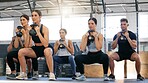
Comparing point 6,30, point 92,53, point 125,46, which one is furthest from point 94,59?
point 6,30

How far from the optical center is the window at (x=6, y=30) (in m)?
11.3

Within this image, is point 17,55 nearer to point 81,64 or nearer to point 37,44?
point 37,44

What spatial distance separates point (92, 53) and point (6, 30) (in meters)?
8.80

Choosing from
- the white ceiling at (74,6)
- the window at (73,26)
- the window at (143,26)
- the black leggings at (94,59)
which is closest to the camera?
the black leggings at (94,59)

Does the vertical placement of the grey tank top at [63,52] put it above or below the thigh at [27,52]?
below

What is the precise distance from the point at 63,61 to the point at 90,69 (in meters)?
1.41

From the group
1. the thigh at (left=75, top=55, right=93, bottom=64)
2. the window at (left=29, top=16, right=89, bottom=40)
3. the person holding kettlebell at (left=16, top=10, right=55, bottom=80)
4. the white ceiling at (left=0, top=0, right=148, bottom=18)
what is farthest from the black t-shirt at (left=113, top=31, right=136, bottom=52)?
the window at (left=29, top=16, right=89, bottom=40)

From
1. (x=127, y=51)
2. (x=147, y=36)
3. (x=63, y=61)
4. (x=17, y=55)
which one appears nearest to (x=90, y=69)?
(x=63, y=61)

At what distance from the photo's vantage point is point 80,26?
10297 millimetres

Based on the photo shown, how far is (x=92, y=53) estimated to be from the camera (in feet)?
11.2

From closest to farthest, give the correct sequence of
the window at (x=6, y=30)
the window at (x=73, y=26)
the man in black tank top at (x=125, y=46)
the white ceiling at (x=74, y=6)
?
the man in black tank top at (x=125, y=46) < the white ceiling at (x=74, y=6) < the window at (x=73, y=26) < the window at (x=6, y=30)

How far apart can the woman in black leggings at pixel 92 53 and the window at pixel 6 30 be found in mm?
8423

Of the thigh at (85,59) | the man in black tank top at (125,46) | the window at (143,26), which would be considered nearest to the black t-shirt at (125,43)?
the man in black tank top at (125,46)

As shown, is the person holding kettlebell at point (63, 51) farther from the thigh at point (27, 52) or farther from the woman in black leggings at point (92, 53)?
the thigh at point (27, 52)
